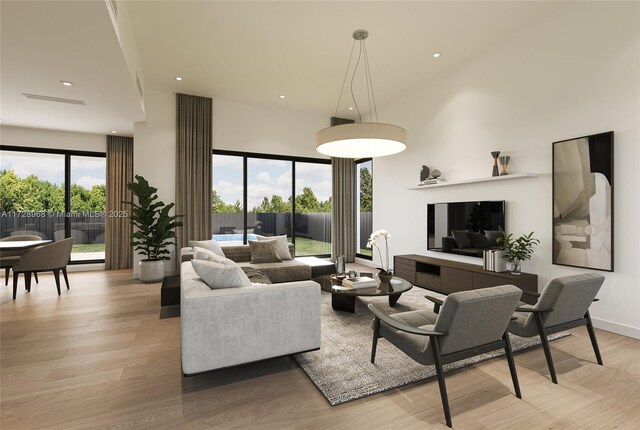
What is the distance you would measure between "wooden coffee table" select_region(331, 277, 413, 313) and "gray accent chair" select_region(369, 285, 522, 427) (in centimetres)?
117

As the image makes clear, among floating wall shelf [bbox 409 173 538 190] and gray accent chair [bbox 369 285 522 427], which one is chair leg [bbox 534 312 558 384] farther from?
floating wall shelf [bbox 409 173 538 190]

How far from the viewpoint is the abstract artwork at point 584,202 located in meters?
3.11

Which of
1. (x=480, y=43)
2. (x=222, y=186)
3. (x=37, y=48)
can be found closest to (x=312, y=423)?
(x=37, y=48)

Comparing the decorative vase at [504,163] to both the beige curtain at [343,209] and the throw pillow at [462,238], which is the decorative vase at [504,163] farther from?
the beige curtain at [343,209]

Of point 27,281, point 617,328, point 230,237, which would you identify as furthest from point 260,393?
point 230,237

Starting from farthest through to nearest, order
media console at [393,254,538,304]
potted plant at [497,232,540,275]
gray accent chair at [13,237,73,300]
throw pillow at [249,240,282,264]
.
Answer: throw pillow at [249,240,282,264], gray accent chair at [13,237,73,300], potted plant at [497,232,540,275], media console at [393,254,538,304]

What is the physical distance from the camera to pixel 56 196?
20.3 ft

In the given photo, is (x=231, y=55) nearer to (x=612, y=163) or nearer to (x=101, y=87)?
(x=101, y=87)

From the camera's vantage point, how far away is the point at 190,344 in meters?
2.07

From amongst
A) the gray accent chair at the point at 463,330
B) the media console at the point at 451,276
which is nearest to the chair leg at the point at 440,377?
the gray accent chair at the point at 463,330

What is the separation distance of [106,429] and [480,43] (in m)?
5.42

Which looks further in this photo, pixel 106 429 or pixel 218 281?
pixel 218 281

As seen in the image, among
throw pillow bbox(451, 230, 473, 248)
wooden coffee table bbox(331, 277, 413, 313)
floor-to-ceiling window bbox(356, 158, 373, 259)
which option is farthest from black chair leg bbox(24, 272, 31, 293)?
throw pillow bbox(451, 230, 473, 248)

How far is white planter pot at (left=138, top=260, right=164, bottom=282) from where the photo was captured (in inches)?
208
